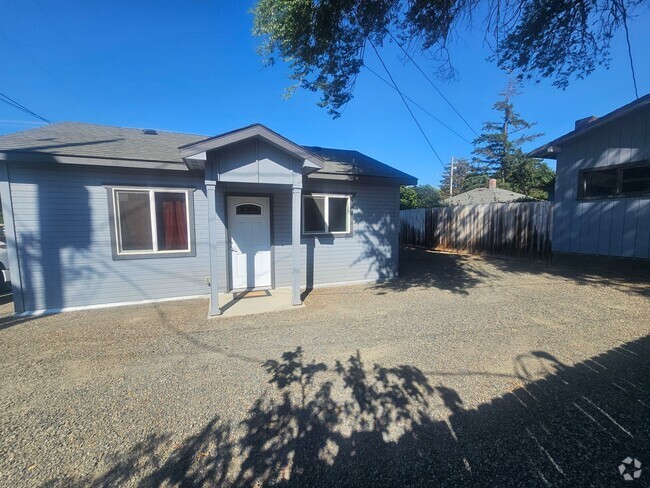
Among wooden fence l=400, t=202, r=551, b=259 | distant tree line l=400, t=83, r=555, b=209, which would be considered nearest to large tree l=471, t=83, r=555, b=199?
distant tree line l=400, t=83, r=555, b=209

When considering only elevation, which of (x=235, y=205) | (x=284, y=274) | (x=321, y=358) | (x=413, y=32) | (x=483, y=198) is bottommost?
(x=321, y=358)

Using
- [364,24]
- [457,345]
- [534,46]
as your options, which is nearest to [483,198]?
[534,46]

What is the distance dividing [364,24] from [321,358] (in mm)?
6008

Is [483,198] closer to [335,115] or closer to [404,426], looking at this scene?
[335,115]

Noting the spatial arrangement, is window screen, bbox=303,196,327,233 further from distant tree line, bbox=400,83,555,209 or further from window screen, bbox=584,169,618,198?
distant tree line, bbox=400,83,555,209

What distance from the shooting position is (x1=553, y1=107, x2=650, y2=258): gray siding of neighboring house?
698 centimetres

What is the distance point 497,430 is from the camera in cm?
232

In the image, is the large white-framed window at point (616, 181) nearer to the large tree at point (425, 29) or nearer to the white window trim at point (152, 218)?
the large tree at point (425, 29)

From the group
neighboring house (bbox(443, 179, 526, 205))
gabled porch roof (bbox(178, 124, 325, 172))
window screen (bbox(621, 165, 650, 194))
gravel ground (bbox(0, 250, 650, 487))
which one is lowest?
gravel ground (bbox(0, 250, 650, 487))

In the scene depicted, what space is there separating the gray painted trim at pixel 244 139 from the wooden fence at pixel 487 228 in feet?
28.1

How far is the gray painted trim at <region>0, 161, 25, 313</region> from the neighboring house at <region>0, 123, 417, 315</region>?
19 millimetres

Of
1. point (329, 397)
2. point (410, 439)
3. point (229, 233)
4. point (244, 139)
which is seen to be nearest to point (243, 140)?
point (244, 139)

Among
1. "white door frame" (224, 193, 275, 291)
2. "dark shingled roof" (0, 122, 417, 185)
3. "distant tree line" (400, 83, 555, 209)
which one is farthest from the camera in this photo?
"distant tree line" (400, 83, 555, 209)

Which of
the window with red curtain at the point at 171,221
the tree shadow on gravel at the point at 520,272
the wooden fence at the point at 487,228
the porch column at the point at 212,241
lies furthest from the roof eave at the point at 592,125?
the window with red curtain at the point at 171,221
